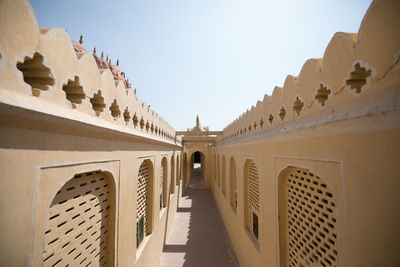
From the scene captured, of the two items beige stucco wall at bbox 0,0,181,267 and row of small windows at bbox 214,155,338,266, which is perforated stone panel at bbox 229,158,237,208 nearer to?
row of small windows at bbox 214,155,338,266

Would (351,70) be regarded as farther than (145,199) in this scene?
No

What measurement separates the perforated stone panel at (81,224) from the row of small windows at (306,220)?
2609 millimetres

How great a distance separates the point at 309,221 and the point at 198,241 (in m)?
5.49

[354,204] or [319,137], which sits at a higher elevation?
[319,137]

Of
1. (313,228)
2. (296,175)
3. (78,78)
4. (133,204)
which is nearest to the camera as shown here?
(78,78)

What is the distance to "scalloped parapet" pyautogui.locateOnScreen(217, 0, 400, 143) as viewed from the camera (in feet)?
4.24

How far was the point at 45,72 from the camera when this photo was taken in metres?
1.55

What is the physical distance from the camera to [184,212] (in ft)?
32.5

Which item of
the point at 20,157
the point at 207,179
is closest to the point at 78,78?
the point at 20,157

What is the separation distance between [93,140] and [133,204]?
1.75m

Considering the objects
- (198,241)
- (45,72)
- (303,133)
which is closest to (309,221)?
(303,133)

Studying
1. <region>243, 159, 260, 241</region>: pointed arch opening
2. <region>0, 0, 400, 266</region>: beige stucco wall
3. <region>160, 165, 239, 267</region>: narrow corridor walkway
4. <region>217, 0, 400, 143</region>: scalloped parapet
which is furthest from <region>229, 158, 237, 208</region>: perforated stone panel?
<region>0, 0, 400, 266</region>: beige stucco wall

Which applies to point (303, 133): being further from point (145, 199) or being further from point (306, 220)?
point (145, 199)

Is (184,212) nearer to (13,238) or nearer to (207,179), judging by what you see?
(207,179)
